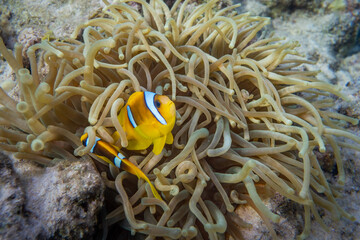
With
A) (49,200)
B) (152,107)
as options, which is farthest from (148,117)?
(49,200)

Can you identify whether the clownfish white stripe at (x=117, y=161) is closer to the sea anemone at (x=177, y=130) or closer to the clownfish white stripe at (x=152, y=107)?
the sea anemone at (x=177, y=130)

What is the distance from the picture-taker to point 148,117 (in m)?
1.11

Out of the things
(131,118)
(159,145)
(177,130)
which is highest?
(131,118)

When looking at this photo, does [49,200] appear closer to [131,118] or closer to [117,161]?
[117,161]

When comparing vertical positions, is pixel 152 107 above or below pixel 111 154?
above

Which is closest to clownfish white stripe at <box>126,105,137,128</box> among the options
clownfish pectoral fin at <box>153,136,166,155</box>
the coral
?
clownfish pectoral fin at <box>153,136,166,155</box>

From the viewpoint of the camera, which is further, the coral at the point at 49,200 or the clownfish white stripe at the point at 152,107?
the clownfish white stripe at the point at 152,107

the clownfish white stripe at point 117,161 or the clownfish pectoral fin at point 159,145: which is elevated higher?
the clownfish pectoral fin at point 159,145

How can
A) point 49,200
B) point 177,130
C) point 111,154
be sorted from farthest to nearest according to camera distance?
1. point 177,130
2. point 111,154
3. point 49,200

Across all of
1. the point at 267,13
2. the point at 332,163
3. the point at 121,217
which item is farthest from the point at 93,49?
the point at 267,13

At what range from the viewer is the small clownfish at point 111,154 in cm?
111

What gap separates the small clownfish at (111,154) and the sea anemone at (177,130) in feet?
0.12

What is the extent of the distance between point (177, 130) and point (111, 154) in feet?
1.24

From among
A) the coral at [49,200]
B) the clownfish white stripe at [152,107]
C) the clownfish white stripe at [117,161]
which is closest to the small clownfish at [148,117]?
the clownfish white stripe at [152,107]
